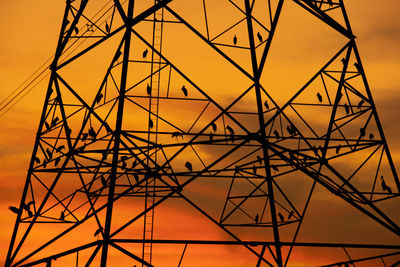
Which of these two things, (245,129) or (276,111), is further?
(276,111)

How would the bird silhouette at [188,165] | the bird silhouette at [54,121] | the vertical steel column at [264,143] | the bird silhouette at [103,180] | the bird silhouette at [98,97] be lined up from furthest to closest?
the bird silhouette at [103,180]
the bird silhouette at [54,121]
the bird silhouette at [98,97]
the bird silhouette at [188,165]
the vertical steel column at [264,143]

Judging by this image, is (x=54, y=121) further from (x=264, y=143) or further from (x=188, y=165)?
(x=264, y=143)

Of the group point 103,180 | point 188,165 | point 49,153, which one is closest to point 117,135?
point 188,165

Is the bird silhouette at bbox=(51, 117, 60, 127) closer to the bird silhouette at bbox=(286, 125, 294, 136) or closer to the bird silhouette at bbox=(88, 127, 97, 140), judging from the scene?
the bird silhouette at bbox=(88, 127, 97, 140)

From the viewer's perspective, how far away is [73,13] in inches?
944

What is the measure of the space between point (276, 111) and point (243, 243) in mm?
6156

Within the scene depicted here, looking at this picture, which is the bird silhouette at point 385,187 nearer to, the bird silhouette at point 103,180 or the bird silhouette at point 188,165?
the bird silhouette at point 188,165

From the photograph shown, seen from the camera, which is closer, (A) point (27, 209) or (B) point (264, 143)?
(B) point (264, 143)

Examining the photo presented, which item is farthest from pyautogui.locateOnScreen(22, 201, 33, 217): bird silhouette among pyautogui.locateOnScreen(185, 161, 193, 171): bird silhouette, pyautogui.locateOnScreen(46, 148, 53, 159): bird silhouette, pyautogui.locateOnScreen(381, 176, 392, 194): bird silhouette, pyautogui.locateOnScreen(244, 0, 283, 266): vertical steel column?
pyautogui.locateOnScreen(381, 176, 392, 194): bird silhouette

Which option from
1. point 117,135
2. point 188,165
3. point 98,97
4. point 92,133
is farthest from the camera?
point 98,97

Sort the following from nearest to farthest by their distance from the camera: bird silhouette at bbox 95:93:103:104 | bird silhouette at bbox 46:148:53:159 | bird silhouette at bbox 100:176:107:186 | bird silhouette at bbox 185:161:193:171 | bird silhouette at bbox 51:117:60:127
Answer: bird silhouette at bbox 185:161:193:171 < bird silhouette at bbox 95:93:103:104 < bird silhouette at bbox 46:148:53:159 < bird silhouette at bbox 51:117:60:127 < bird silhouette at bbox 100:176:107:186

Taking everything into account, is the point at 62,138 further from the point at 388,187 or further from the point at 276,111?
the point at 388,187

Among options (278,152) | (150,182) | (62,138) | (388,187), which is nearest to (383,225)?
(388,187)

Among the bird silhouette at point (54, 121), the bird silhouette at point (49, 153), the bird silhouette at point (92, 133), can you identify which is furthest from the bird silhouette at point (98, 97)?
the bird silhouette at point (49, 153)
